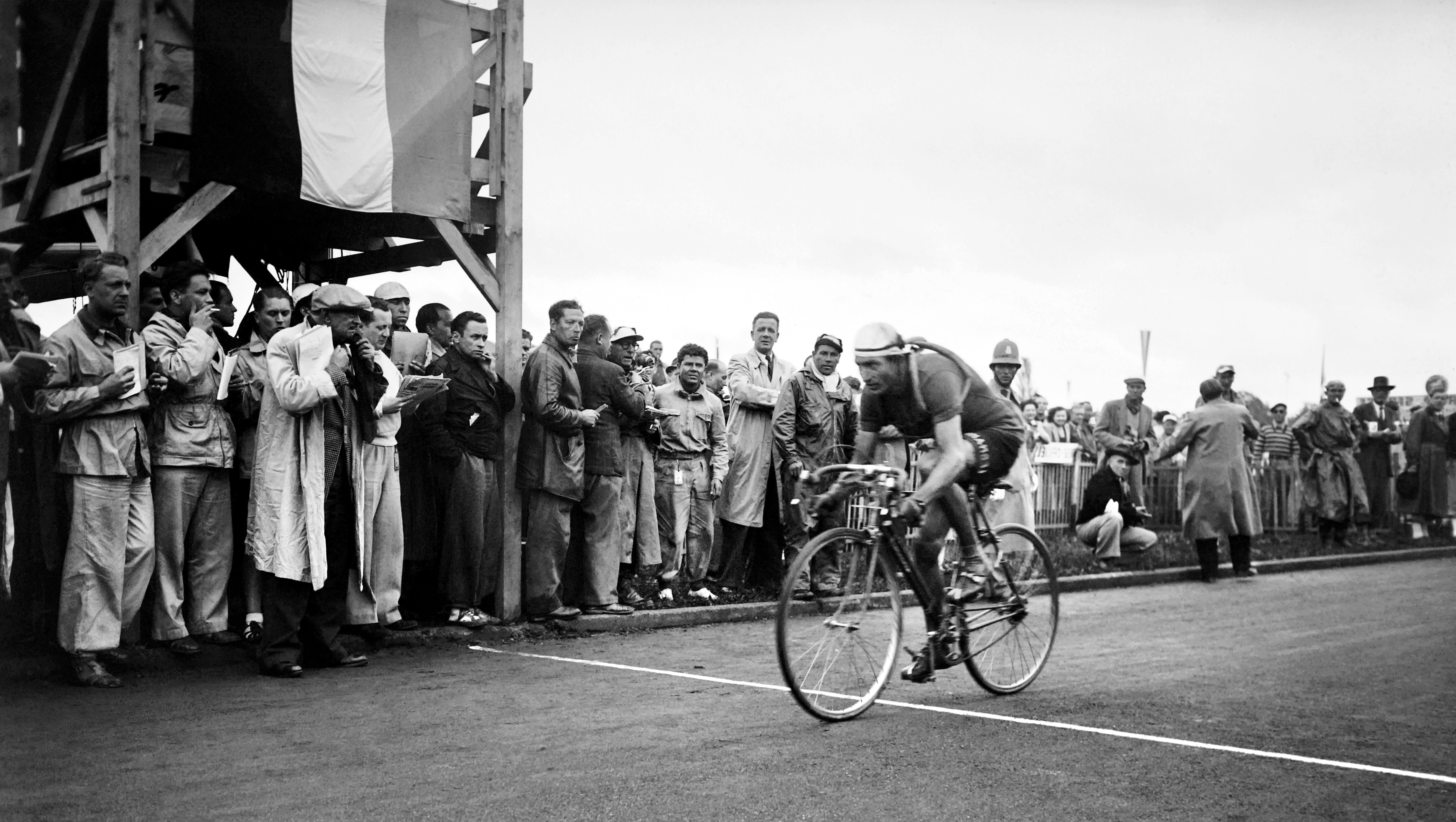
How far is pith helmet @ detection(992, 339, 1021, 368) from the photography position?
501 inches

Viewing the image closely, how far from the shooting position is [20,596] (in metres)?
7.95

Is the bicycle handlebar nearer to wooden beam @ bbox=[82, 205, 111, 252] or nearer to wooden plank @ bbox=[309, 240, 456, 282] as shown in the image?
wooden beam @ bbox=[82, 205, 111, 252]

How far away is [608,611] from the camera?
1059 centimetres

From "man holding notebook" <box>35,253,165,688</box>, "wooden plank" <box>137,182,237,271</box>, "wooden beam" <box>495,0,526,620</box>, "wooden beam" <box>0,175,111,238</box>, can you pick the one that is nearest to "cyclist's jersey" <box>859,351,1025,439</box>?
"wooden beam" <box>495,0,526,620</box>

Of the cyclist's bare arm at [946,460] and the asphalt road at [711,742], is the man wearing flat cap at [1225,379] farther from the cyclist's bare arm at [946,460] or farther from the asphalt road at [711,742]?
the cyclist's bare arm at [946,460]

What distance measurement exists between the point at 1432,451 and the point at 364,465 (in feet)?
59.7

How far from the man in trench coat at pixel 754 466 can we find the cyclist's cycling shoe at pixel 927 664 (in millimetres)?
5172

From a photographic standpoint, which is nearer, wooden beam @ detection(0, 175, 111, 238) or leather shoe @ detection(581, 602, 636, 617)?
wooden beam @ detection(0, 175, 111, 238)

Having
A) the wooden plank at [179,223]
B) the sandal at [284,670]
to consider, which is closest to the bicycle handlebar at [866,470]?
the sandal at [284,670]

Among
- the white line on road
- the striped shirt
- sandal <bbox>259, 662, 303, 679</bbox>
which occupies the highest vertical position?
the striped shirt

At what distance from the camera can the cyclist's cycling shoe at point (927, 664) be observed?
6.93 metres

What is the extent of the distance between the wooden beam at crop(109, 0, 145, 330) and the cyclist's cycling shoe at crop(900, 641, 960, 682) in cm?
528

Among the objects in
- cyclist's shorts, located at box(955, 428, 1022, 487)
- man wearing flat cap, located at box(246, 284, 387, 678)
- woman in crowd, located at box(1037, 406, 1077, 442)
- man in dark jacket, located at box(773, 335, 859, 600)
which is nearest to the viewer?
Answer: cyclist's shorts, located at box(955, 428, 1022, 487)

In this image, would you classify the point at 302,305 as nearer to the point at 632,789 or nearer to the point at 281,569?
the point at 281,569
